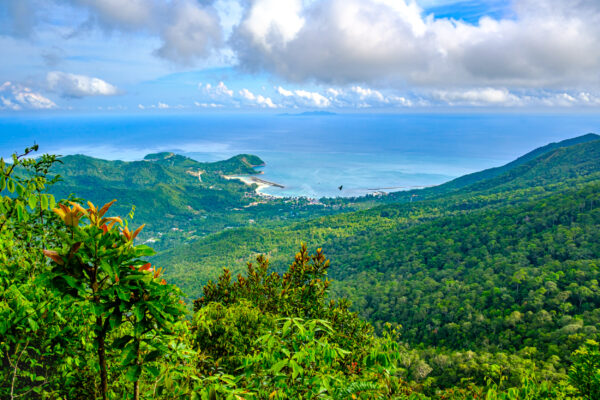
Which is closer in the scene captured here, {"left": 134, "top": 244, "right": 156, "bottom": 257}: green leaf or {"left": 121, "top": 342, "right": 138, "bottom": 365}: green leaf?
{"left": 134, "top": 244, "right": 156, "bottom": 257}: green leaf

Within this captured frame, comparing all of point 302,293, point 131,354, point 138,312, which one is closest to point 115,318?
point 138,312

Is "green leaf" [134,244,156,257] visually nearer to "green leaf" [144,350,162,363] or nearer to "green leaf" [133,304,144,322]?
"green leaf" [133,304,144,322]

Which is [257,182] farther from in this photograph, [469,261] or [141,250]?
[141,250]

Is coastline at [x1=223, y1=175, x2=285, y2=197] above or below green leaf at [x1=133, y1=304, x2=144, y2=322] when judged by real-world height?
above

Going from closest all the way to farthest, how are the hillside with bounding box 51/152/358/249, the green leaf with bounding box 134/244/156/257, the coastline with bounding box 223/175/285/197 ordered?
the green leaf with bounding box 134/244/156/257 < the hillside with bounding box 51/152/358/249 < the coastline with bounding box 223/175/285/197

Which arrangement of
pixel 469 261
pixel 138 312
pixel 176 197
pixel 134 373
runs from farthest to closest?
pixel 176 197 → pixel 469 261 → pixel 134 373 → pixel 138 312

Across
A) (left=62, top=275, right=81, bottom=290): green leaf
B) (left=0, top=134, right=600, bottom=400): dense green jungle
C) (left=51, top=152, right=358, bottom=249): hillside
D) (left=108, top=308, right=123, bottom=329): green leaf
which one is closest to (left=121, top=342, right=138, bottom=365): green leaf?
(left=0, top=134, right=600, bottom=400): dense green jungle

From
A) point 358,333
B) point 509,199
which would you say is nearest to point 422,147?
point 509,199

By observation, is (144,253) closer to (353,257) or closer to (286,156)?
(353,257)
